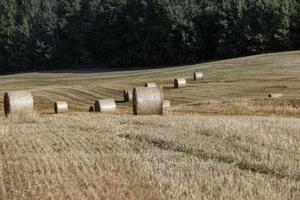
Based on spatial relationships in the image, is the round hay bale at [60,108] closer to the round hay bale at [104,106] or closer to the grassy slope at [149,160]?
the round hay bale at [104,106]

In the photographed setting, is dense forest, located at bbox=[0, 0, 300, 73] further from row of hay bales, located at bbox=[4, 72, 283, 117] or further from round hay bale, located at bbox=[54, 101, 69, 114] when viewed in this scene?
row of hay bales, located at bbox=[4, 72, 283, 117]

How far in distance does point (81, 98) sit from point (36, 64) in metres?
66.8

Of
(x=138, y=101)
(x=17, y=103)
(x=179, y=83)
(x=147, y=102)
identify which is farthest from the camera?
(x=179, y=83)

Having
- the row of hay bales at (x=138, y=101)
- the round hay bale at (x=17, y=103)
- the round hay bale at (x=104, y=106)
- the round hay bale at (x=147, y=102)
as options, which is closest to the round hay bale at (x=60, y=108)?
the round hay bale at (x=104, y=106)

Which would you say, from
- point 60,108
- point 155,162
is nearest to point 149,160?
point 155,162

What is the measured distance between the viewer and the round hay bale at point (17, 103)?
23938 millimetres

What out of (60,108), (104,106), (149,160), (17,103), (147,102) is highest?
(149,160)

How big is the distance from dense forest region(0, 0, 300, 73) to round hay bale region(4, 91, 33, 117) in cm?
5345

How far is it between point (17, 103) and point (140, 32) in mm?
69372

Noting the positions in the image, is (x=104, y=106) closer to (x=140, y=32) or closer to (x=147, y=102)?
(x=147, y=102)

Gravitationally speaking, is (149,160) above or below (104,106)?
above

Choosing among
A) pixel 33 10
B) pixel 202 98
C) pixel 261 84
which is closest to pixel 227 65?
pixel 261 84

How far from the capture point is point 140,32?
9269 centimetres

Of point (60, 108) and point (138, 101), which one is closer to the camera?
point (138, 101)
